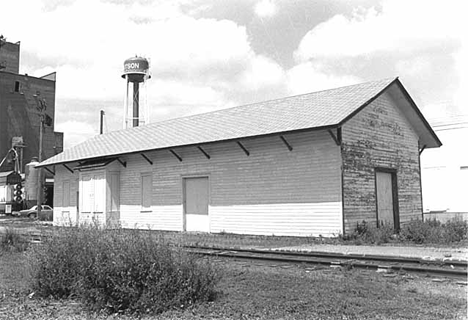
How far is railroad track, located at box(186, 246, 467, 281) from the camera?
9.41m

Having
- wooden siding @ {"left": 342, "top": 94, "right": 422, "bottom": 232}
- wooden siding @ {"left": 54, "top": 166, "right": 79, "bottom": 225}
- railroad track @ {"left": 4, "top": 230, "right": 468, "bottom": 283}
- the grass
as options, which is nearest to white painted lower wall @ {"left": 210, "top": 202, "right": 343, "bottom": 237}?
wooden siding @ {"left": 342, "top": 94, "right": 422, "bottom": 232}

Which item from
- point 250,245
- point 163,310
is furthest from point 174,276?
point 250,245

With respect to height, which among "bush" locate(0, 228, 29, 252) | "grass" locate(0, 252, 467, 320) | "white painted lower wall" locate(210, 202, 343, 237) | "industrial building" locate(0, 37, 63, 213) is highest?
"industrial building" locate(0, 37, 63, 213)

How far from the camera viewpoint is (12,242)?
1531cm

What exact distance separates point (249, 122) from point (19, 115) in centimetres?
5017

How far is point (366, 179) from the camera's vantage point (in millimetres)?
18672

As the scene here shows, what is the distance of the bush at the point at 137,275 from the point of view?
6.61m

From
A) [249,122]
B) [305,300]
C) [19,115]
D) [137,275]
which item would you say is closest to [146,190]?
[249,122]

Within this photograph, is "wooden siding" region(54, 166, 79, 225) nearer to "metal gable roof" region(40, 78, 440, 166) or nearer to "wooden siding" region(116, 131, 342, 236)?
"metal gable roof" region(40, 78, 440, 166)

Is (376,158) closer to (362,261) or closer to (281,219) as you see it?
(281,219)

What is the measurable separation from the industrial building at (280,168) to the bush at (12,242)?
6.51ft

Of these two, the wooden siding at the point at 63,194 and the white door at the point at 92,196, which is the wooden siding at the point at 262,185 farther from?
the wooden siding at the point at 63,194

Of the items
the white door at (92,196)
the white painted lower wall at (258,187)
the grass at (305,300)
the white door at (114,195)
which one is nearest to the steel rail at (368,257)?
the grass at (305,300)

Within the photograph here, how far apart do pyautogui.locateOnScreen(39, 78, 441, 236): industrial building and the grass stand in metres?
8.58
